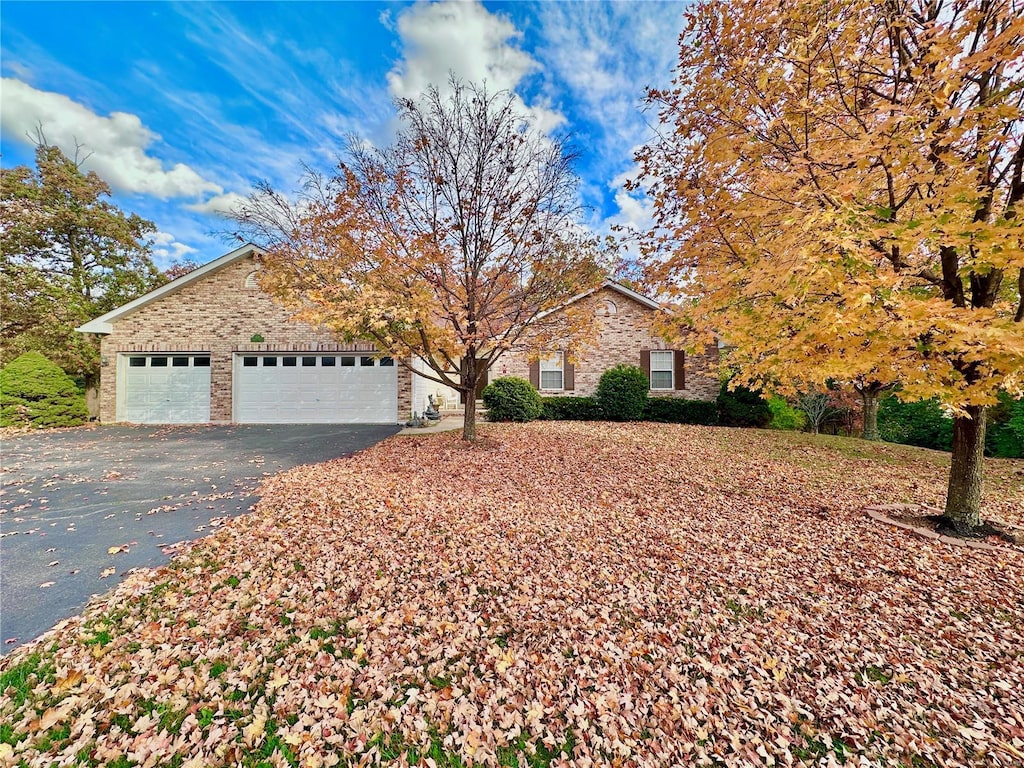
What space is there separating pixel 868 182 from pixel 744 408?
11150 millimetres

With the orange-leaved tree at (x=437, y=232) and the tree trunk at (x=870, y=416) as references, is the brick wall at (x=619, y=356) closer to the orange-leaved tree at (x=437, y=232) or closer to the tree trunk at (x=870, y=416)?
the tree trunk at (x=870, y=416)

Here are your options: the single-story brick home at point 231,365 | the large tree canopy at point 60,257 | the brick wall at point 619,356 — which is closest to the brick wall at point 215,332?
the single-story brick home at point 231,365

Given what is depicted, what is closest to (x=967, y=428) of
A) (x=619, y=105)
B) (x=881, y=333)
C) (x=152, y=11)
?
(x=881, y=333)

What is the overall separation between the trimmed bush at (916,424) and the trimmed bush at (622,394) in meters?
6.75

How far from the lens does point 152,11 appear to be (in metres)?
6.35

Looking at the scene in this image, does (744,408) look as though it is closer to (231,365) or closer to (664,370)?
(664,370)

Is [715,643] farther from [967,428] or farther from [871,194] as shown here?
[871,194]

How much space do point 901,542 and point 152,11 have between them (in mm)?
12621

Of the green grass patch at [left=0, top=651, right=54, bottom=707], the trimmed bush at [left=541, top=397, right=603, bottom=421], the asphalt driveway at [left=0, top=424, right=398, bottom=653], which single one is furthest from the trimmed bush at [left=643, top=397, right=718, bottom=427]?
the green grass patch at [left=0, top=651, right=54, bottom=707]

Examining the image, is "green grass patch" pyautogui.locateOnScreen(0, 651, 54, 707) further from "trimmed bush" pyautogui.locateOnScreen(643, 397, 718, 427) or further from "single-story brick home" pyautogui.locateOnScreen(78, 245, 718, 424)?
"trimmed bush" pyautogui.locateOnScreen(643, 397, 718, 427)

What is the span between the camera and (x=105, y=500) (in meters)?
5.87

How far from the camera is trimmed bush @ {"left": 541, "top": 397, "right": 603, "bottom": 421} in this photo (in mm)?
14586

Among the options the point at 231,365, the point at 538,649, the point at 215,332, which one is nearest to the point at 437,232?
the point at 538,649

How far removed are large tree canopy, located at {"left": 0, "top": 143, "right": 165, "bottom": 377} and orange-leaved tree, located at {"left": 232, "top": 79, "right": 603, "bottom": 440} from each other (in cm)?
1297
